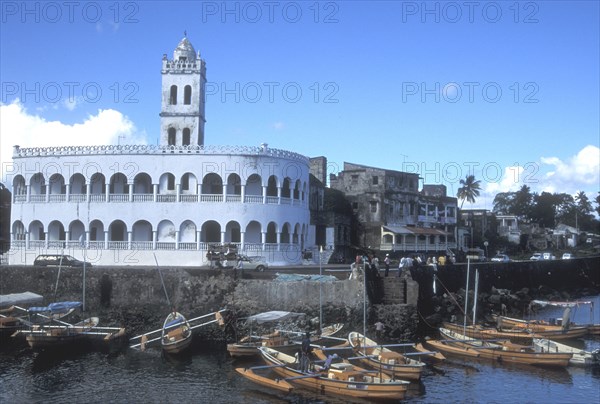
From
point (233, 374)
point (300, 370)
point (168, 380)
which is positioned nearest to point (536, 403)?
point (300, 370)

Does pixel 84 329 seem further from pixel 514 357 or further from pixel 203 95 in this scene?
pixel 203 95

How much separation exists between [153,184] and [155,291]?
40.1 ft

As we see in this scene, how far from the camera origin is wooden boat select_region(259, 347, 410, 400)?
78.1ft

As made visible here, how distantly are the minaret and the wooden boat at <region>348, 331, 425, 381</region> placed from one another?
94.6 ft

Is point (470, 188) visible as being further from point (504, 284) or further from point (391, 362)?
point (391, 362)

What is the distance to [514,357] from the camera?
30812mm

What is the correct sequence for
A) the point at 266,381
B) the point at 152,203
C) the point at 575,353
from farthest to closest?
the point at 152,203
the point at 575,353
the point at 266,381

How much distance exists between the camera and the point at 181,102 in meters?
52.8

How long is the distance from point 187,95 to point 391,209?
2759cm

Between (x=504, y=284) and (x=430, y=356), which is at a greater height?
(x=504, y=284)

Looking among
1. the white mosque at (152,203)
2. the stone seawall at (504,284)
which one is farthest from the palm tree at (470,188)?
the white mosque at (152,203)

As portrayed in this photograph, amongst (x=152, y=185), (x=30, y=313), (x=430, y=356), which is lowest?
(x=430, y=356)

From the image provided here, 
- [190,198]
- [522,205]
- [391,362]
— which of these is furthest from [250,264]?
[522,205]

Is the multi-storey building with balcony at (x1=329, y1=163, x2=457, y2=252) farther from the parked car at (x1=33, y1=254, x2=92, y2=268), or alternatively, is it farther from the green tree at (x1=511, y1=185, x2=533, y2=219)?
the green tree at (x1=511, y1=185, x2=533, y2=219)
